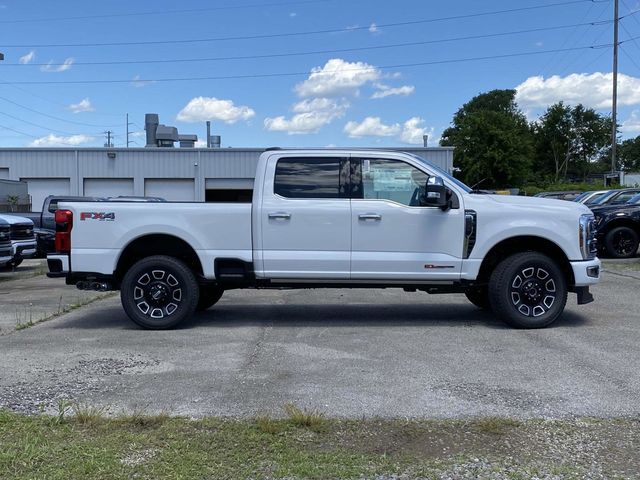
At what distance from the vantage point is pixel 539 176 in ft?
288

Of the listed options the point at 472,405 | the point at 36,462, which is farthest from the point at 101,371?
the point at 472,405

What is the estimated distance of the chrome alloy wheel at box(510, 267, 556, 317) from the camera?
24.9 ft

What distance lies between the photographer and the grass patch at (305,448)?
150 inches

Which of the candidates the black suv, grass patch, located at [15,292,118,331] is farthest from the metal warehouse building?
grass patch, located at [15,292,118,331]

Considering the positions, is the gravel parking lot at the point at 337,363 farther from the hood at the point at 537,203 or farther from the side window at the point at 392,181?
the side window at the point at 392,181

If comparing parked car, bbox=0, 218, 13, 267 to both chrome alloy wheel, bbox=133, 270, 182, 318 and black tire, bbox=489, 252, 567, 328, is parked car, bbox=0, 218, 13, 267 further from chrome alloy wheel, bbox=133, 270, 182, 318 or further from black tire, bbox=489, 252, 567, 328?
black tire, bbox=489, 252, 567, 328

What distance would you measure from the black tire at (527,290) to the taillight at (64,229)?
16.1 feet

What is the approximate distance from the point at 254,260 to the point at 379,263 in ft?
4.72

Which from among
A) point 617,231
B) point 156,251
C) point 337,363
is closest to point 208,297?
point 156,251

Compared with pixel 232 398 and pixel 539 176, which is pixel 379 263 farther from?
pixel 539 176

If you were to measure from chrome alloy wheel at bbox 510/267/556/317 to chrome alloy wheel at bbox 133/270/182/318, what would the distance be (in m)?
3.89

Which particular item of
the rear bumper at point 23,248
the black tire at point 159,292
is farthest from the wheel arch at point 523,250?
the rear bumper at point 23,248

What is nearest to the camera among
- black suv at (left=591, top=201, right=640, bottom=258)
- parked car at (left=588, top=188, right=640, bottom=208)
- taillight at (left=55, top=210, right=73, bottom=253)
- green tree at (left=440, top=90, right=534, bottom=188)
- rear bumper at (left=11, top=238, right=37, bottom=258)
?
taillight at (left=55, top=210, right=73, bottom=253)

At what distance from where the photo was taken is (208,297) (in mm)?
9055
